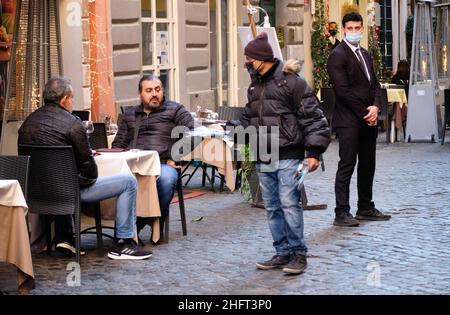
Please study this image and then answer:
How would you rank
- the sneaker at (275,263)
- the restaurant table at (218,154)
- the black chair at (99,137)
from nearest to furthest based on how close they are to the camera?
the sneaker at (275,263) → the black chair at (99,137) → the restaurant table at (218,154)

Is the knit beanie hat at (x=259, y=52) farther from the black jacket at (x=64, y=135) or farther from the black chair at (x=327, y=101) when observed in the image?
the black chair at (x=327, y=101)

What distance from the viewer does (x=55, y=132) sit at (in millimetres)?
9320

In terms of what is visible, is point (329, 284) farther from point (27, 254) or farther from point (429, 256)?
point (27, 254)

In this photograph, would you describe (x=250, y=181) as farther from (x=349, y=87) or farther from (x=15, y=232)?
(x=15, y=232)

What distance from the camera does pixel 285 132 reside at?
8.76 meters

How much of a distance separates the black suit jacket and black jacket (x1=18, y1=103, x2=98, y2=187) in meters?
2.88

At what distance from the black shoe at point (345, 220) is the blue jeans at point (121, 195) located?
7.62ft

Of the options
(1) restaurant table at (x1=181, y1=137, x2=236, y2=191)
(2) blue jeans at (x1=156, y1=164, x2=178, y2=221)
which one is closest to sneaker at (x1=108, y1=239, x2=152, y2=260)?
(2) blue jeans at (x1=156, y1=164, x2=178, y2=221)

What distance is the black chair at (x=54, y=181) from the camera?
918 cm

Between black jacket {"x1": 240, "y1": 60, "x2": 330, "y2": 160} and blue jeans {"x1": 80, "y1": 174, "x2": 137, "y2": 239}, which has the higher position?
black jacket {"x1": 240, "y1": 60, "x2": 330, "y2": 160}

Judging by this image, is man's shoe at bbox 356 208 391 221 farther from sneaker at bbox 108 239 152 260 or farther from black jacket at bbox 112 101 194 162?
sneaker at bbox 108 239 152 260

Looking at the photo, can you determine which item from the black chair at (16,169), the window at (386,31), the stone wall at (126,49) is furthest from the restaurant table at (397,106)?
the black chair at (16,169)

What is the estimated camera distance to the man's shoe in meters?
11.5

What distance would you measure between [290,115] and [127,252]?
1.78 metres
